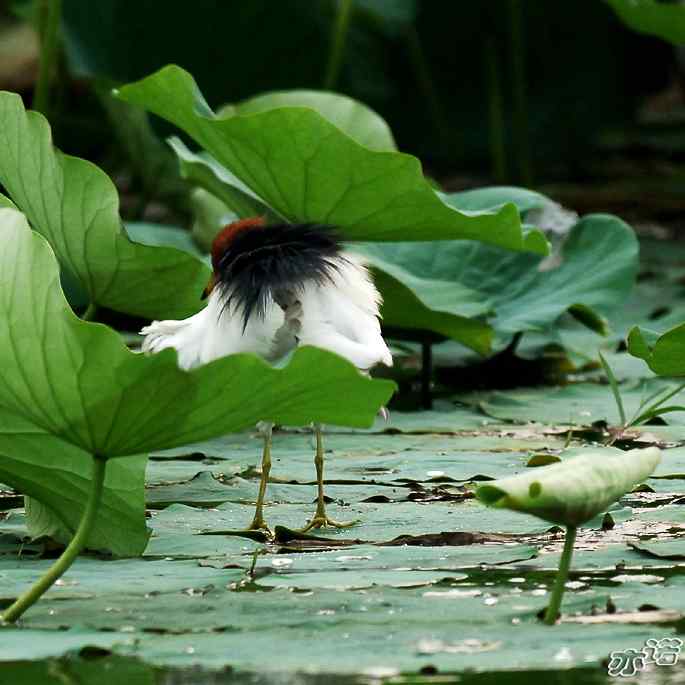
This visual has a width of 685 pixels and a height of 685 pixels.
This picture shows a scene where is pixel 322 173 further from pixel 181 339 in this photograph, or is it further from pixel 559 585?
pixel 559 585

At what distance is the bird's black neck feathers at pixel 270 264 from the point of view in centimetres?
177

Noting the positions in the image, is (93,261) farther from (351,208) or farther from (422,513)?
(422,513)

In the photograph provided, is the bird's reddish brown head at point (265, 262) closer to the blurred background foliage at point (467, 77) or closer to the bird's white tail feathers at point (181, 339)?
the bird's white tail feathers at point (181, 339)

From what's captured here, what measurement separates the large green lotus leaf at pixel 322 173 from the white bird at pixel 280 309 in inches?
13.3

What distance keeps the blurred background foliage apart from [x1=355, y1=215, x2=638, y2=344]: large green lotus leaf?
2.27 metres

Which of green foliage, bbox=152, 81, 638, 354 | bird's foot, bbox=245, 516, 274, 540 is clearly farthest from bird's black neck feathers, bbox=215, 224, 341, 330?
green foliage, bbox=152, 81, 638, 354

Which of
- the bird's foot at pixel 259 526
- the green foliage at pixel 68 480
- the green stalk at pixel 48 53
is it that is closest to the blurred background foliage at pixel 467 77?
the green stalk at pixel 48 53

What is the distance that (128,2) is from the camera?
503 cm

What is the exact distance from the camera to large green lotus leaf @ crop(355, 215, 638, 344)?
8.70ft

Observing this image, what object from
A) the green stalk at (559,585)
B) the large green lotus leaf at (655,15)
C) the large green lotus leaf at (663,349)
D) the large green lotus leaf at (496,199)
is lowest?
the green stalk at (559,585)

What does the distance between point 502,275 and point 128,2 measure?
2484 millimetres

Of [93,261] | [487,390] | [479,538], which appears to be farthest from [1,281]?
[487,390]

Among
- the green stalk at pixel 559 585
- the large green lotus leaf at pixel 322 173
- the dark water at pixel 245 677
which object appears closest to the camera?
the dark water at pixel 245 677

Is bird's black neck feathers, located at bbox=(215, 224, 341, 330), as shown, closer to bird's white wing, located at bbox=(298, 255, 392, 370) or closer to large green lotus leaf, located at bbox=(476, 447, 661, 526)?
bird's white wing, located at bbox=(298, 255, 392, 370)
